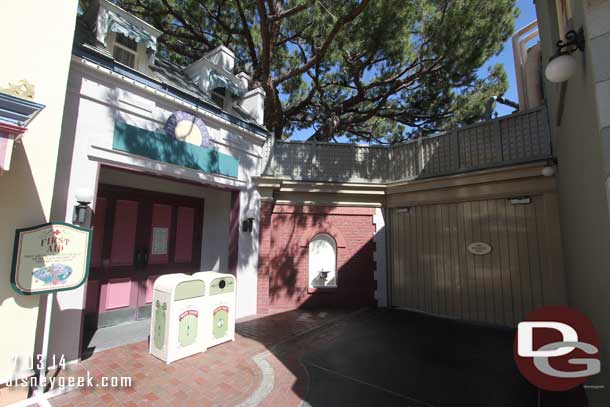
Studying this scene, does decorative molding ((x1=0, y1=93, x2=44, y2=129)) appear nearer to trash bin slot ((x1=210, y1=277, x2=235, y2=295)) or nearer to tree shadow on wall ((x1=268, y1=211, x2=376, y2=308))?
trash bin slot ((x1=210, y1=277, x2=235, y2=295))

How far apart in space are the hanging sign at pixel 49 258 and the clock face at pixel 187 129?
8.88ft

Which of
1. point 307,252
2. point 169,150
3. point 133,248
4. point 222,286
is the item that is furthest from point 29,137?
point 307,252

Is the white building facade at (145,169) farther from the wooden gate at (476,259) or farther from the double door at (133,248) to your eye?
the wooden gate at (476,259)

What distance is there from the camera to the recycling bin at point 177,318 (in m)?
4.34

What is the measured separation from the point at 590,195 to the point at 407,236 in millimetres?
5327

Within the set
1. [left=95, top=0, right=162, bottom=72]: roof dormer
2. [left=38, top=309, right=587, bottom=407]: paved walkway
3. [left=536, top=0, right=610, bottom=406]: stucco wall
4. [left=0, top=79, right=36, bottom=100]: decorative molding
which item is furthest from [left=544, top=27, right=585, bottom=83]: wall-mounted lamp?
[left=95, top=0, right=162, bottom=72]: roof dormer

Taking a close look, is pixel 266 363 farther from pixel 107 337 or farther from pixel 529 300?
pixel 529 300

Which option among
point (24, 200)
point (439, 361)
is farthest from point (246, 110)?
point (439, 361)

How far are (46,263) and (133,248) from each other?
9.10ft

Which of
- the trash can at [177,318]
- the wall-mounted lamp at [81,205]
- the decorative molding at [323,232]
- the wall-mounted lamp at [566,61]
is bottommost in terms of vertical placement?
the trash can at [177,318]

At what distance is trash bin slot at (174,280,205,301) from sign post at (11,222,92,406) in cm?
128

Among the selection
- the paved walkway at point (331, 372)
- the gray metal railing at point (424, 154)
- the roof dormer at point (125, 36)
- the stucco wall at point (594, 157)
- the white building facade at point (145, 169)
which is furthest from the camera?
the gray metal railing at point (424, 154)

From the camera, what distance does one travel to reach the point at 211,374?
411cm

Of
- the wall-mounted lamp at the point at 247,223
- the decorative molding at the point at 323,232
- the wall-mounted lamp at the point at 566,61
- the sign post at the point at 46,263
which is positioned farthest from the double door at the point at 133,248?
the wall-mounted lamp at the point at 566,61
